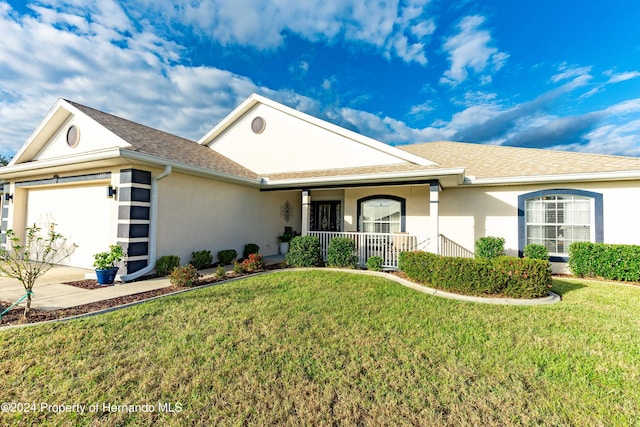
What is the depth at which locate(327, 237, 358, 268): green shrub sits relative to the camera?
8633 mm

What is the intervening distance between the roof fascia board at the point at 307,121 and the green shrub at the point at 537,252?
4160 mm

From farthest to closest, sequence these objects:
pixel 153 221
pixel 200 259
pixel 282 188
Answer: pixel 282 188, pixel 200 259, pixel 153 221

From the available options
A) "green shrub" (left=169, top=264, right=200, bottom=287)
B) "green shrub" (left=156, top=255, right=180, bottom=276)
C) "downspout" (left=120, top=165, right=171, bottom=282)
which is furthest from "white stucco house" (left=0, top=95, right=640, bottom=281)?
"green shrub" (left=169, top=264, right=200, bottom=287)

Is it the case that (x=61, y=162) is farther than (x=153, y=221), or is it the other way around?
(x=61, y=162)

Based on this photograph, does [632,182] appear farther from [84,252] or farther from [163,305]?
[84,252]

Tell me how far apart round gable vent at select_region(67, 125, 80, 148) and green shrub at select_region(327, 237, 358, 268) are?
930 centimetres

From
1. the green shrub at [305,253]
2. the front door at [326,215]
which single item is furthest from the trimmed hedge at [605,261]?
the front door at [326,215]

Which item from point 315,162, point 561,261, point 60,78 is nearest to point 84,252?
point 60,78

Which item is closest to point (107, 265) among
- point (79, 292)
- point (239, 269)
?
point (79, 292)

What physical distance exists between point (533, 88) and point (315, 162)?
14.5m

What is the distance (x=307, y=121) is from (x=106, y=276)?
8562mm

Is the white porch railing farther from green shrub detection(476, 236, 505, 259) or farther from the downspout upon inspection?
the downspout

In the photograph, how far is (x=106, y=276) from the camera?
658 centimetres

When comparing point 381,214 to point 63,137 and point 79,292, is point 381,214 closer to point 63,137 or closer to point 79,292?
point 79,292
